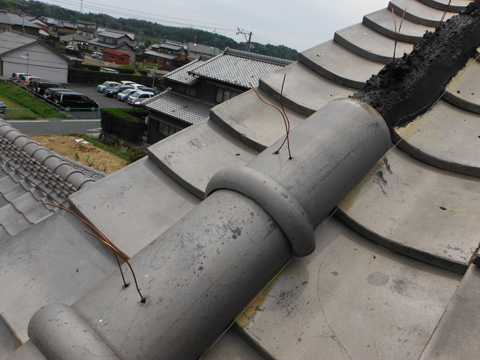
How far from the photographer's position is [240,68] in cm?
2314

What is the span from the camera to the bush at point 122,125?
25.6 m

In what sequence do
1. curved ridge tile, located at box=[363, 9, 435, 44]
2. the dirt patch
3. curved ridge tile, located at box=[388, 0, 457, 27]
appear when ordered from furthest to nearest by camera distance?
the dirt patch → curved ridge tile, located at box=[388, 0, 457, 27] → curved ridge tile, located at box=[363, 9, 435, 44]

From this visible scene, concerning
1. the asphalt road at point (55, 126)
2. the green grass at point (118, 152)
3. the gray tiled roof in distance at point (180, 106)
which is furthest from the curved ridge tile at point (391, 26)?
the asphalt road at point (55, 126)

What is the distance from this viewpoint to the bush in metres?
25.6

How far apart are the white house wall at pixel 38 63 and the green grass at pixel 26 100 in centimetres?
465

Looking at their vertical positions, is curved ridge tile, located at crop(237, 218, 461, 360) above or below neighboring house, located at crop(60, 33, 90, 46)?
above

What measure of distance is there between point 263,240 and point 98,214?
1.41 m

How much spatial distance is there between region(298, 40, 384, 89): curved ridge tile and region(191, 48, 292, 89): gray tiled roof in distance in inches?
706

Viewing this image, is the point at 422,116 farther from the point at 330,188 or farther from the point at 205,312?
the point at 205,312

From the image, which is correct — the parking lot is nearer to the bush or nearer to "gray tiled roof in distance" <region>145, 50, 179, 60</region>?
the bush

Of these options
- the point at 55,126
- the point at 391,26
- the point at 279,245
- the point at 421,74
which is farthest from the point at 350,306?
the point at 55,126

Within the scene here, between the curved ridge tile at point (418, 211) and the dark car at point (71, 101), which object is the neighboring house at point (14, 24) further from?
the curved ridge tile at point (418, 211)

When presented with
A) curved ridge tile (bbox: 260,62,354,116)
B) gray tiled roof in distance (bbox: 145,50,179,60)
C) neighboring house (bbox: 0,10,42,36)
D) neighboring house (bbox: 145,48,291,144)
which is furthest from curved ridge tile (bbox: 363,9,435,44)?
gray tiled roof in distance (bbox: 145,50,179,60)

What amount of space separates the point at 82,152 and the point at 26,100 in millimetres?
13283
